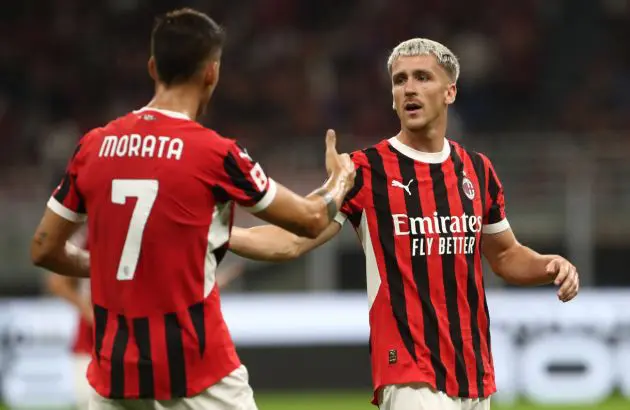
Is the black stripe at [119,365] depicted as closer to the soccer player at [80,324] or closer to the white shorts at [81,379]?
the soccer player at [80,324]

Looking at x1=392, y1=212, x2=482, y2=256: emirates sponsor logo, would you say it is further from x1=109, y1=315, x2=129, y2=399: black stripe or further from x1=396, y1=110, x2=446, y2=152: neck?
x1=109, y1=315, x2=129, y2=399: black stripe

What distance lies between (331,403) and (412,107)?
603 cm

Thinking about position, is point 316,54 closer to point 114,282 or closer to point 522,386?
point 522,386

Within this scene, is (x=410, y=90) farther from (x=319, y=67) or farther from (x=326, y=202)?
(x=319, y=67)

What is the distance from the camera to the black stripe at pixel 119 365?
410 centimetres

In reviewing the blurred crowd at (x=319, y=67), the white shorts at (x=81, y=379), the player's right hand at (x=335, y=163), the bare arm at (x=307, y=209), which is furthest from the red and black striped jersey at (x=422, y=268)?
the blurred crowd at (x=319, y=67)

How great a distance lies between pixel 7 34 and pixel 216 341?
13316 mm

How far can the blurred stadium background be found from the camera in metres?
10.9

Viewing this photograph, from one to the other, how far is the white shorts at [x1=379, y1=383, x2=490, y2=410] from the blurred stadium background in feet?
18.3

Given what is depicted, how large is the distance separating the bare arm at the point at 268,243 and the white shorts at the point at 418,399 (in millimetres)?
652

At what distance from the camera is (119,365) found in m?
4.10

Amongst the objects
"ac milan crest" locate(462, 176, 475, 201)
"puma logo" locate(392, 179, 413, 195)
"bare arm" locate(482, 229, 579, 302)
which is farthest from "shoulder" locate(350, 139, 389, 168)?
"bare arm" locate(482, 229, 579, 302)

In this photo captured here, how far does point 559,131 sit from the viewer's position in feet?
48.1

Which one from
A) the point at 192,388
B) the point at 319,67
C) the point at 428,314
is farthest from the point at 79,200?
the point at 319,67
